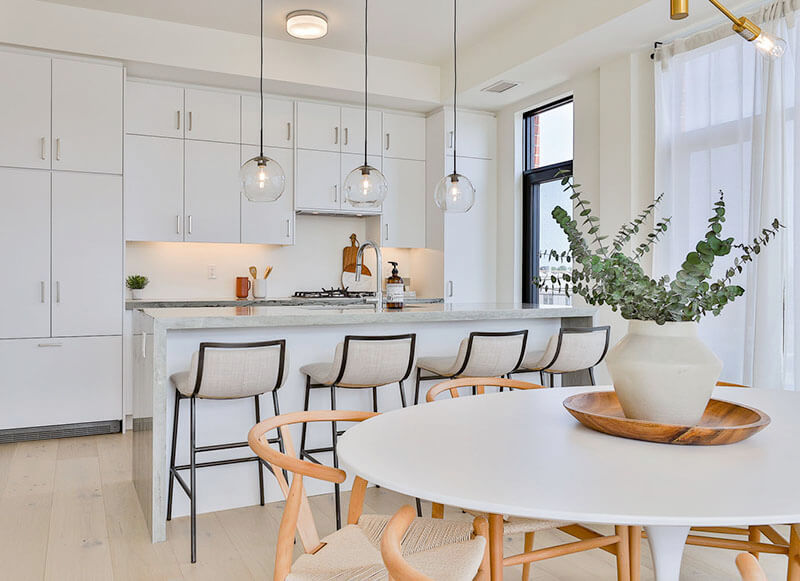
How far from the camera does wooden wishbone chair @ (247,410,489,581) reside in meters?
1.37

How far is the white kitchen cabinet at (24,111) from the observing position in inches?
164

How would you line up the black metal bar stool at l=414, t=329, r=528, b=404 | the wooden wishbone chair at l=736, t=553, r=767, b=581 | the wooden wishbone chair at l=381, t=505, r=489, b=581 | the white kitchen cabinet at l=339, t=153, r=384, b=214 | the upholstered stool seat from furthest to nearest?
the white kitchen cabinet at l=339, t=153, r=384, b=214 → the black metal bar stool at l=414, t=329, r=528, b=404 → the upholstered stool seat → the wooden wishbone chair at l=381, t=505, r=489, b=581 → the wooden wishbone chair at l=736, t=553, r=767, b=581

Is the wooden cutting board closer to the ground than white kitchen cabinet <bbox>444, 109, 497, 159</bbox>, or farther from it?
closer to the ground

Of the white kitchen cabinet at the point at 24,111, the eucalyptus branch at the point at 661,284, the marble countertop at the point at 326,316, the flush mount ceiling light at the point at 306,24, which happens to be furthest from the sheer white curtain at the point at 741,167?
the white kitchen cabinet at the point at 24,111

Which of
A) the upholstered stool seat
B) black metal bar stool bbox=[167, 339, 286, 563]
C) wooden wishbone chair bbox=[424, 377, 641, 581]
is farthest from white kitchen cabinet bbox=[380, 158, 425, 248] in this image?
the upholstered stool seat

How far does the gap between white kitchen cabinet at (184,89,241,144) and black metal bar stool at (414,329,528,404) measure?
2905 millimetres

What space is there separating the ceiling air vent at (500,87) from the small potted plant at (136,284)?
3086 millimetres

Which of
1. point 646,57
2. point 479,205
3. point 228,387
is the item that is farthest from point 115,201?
point 646,57

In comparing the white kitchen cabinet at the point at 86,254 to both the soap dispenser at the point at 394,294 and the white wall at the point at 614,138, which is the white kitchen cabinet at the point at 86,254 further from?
the white wall at the point at 614,138

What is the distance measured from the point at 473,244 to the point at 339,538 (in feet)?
14.5

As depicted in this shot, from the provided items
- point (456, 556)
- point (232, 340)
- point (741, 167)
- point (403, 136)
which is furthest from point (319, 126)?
point (456, 556)

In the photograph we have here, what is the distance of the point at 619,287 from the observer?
4.82 feet

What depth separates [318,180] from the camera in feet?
17.6

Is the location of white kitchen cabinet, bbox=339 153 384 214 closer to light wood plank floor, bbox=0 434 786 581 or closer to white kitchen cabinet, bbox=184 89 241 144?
white kitchen cabinet, bbox=184 89 241 144
